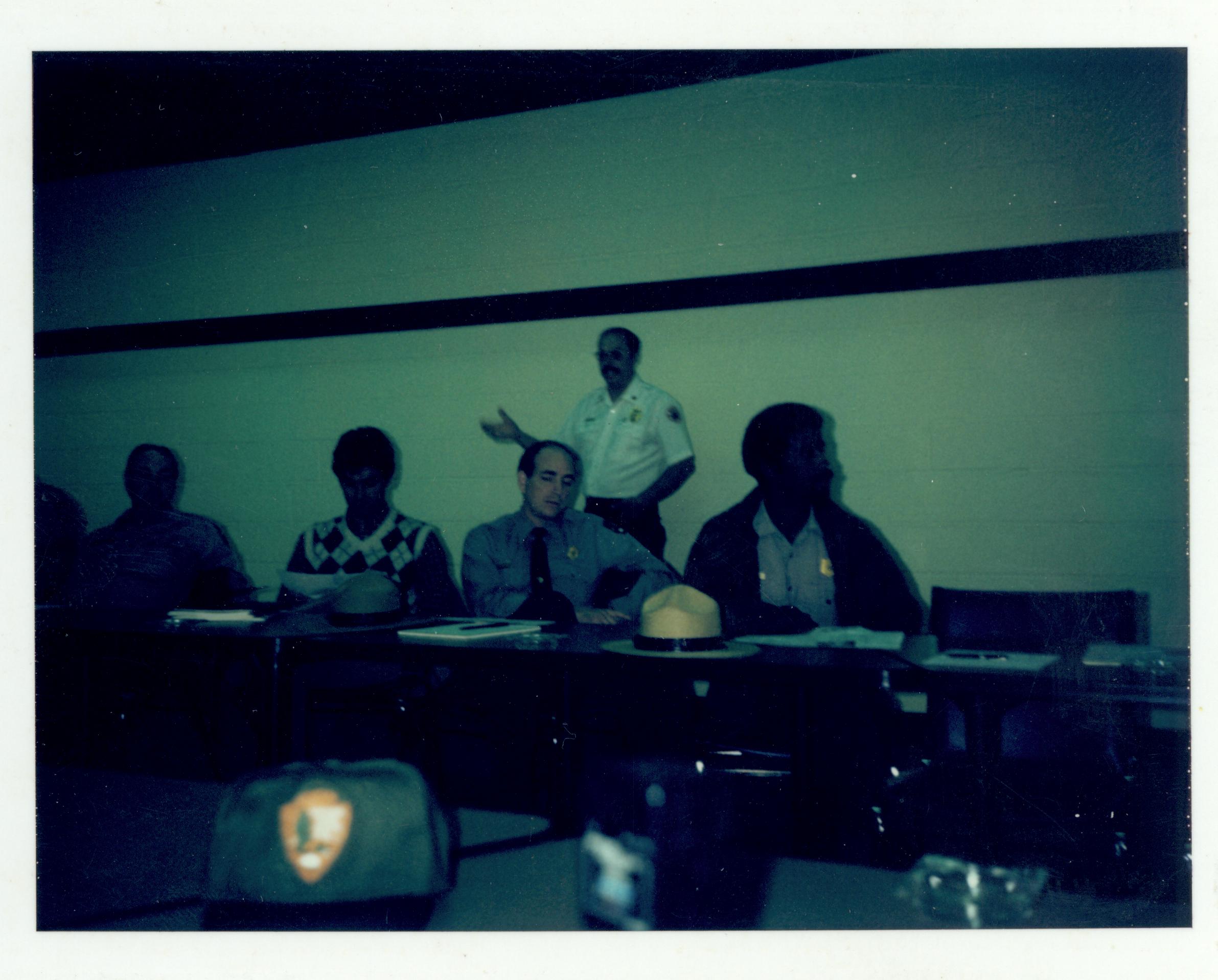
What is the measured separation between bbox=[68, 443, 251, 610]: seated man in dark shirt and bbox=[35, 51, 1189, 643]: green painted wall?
2.81 ft

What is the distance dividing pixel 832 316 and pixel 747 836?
3.41 meters

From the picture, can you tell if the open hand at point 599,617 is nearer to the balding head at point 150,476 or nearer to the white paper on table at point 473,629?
the white paper on table at point 473,629

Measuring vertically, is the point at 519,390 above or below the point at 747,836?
above

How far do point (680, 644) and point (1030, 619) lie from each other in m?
1.01

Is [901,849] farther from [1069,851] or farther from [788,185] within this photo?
[788,185]

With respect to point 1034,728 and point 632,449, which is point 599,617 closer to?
point 1034,728

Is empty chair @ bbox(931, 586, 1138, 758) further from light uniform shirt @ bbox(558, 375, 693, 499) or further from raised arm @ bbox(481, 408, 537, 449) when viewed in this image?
raised arm @ bbox(481, 408, 537, 449)

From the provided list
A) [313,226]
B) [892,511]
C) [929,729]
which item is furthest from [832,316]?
[313,226]

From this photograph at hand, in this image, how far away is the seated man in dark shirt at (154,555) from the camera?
334 cm

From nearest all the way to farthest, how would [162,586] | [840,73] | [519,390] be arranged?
[162,586], [840,73], [519,390]

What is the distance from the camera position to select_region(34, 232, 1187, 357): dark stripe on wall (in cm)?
360

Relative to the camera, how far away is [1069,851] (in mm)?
2164

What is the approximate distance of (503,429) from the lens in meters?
4.51

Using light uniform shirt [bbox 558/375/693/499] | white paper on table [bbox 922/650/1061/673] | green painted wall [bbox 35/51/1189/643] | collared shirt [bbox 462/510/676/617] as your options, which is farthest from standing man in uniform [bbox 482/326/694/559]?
white paper on table [bbox 922/650/1061/673]
